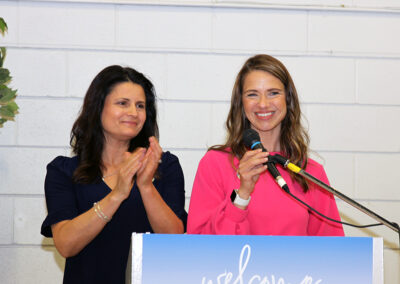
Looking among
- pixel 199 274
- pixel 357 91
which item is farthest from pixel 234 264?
pixel 357 91

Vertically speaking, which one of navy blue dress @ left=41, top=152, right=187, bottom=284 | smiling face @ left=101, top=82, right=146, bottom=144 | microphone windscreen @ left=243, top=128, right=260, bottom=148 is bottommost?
navy blue dress @ left=41, top=152, right=187, bottom=284

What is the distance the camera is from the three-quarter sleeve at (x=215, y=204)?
1.72m

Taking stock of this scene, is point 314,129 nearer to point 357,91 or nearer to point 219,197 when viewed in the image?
point 357,91

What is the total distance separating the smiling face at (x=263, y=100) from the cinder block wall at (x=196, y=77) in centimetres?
66

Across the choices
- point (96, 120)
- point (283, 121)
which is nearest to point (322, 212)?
point (283, 121)

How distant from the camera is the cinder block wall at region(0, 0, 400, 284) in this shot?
8.62 feet

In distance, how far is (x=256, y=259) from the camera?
122cm

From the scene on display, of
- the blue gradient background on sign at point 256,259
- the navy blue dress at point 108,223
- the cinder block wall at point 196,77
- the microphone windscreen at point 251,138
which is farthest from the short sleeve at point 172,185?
the blue gradient background on sign at point 256,259

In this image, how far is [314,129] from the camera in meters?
2.70

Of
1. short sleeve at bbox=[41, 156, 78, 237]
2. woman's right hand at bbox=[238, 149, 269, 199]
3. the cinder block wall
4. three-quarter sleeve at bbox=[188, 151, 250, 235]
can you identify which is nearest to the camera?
woman's right hand at bbox=[238, 149, 269, 199]

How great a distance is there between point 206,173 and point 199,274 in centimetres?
74

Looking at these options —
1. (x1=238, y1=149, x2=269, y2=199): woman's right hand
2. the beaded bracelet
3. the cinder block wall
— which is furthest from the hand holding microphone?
the cinder block wall

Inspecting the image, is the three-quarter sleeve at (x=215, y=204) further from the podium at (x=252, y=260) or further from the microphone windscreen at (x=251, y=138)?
the podium at (x=252, y=260)

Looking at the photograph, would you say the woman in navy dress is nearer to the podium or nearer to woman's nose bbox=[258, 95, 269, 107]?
woman's nose bbox=[258, 95, 269, 107]
